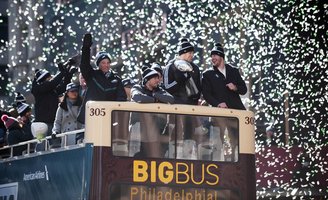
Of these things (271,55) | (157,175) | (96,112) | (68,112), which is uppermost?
(271,55)

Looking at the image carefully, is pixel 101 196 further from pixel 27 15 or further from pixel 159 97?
pixel 27 15

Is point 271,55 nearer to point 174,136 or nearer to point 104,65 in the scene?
point 104,65

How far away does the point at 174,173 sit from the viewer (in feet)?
46.3

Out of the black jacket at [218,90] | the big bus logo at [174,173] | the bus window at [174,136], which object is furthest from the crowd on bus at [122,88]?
the big bus logo at [174,173]

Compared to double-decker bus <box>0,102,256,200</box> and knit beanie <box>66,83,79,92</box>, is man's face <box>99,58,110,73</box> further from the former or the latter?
double-decker bus <box>0,102,256,200</box>

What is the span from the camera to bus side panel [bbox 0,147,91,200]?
46.1ft

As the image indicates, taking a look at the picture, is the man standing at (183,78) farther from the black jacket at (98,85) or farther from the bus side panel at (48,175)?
the bus side panel at (48,175)

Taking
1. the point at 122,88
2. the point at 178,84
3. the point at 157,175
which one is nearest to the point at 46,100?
the point at 122,88

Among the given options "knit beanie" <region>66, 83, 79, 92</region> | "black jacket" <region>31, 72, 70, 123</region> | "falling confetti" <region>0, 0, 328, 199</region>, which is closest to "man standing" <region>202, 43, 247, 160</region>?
A: "knit beanie" <region>66, 83, 79, 92</region>

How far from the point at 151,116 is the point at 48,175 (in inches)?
65.4

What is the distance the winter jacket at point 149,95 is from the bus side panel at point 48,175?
0.93m

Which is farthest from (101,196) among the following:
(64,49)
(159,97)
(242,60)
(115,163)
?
(64,49)

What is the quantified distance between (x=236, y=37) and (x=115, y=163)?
14879 mm

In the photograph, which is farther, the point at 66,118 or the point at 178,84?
the point at 66,118
